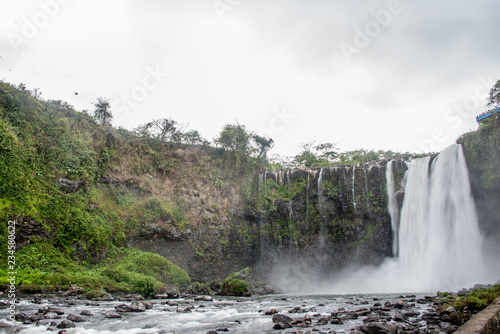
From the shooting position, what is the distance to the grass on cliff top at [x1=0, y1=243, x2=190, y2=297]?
16.7 meters

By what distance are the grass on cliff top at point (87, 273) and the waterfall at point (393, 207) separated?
19.1m

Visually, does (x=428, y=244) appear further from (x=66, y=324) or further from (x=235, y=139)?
(x=66, y=324)

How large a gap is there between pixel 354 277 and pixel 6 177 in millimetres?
29015

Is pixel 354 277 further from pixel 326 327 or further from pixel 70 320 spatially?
pixel 70 320

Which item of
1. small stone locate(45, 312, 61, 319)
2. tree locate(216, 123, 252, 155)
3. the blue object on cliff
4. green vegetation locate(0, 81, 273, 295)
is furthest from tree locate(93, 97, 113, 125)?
the blue object on cliff

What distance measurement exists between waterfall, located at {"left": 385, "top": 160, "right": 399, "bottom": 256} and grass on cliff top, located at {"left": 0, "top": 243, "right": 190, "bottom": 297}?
62.6ft

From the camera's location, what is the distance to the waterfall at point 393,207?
2930cm

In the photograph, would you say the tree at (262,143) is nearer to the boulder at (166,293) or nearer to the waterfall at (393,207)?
the waterfall at (393,207)

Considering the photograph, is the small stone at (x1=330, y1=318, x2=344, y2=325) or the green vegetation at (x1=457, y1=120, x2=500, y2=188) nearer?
the small stone at (x1=330, y1=318, x2=344, y2=325)

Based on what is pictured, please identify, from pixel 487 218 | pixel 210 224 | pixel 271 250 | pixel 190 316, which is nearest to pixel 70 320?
pixel 190 316

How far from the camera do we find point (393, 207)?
3016 cm

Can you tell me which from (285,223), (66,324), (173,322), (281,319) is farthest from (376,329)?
(285,223)

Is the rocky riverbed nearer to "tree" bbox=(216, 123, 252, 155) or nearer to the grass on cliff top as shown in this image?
the grass on cliff top

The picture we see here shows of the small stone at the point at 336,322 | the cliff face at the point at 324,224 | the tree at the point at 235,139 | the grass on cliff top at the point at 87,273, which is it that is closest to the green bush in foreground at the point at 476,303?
the small stone at the point at 336,322
